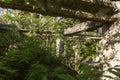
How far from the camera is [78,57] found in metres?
10.1

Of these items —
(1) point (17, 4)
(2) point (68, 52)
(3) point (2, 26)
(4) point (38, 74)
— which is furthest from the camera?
(2) point (68, 52)

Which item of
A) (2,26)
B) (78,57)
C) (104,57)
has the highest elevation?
(2,26)

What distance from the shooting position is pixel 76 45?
1037cm

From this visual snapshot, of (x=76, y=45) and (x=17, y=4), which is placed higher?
(x=17, y=4)

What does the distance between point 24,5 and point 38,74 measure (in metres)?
2.21

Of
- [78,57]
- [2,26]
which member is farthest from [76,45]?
[2,26]

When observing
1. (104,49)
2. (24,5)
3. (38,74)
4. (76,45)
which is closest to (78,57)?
(76,45)

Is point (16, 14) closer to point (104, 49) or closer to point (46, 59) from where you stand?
point (46, 59)

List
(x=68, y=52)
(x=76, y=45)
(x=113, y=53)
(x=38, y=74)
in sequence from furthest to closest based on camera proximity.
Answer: (x=76, y=45)
(x=68, y=52)
(x=113, y=53)
(x=38, y=74)

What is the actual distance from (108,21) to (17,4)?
6.39 ft

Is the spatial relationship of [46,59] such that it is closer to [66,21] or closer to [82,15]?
[82,15]

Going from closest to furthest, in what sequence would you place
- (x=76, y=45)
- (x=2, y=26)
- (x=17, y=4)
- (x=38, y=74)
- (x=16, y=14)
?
1. (x=38, y=74)
2. (x=17, y=4)
3. (x=2, y=26)
4. (x=76, y=45)
5. (x=16, y=14)

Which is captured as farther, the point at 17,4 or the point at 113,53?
the point at 113,53

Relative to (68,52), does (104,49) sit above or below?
above
